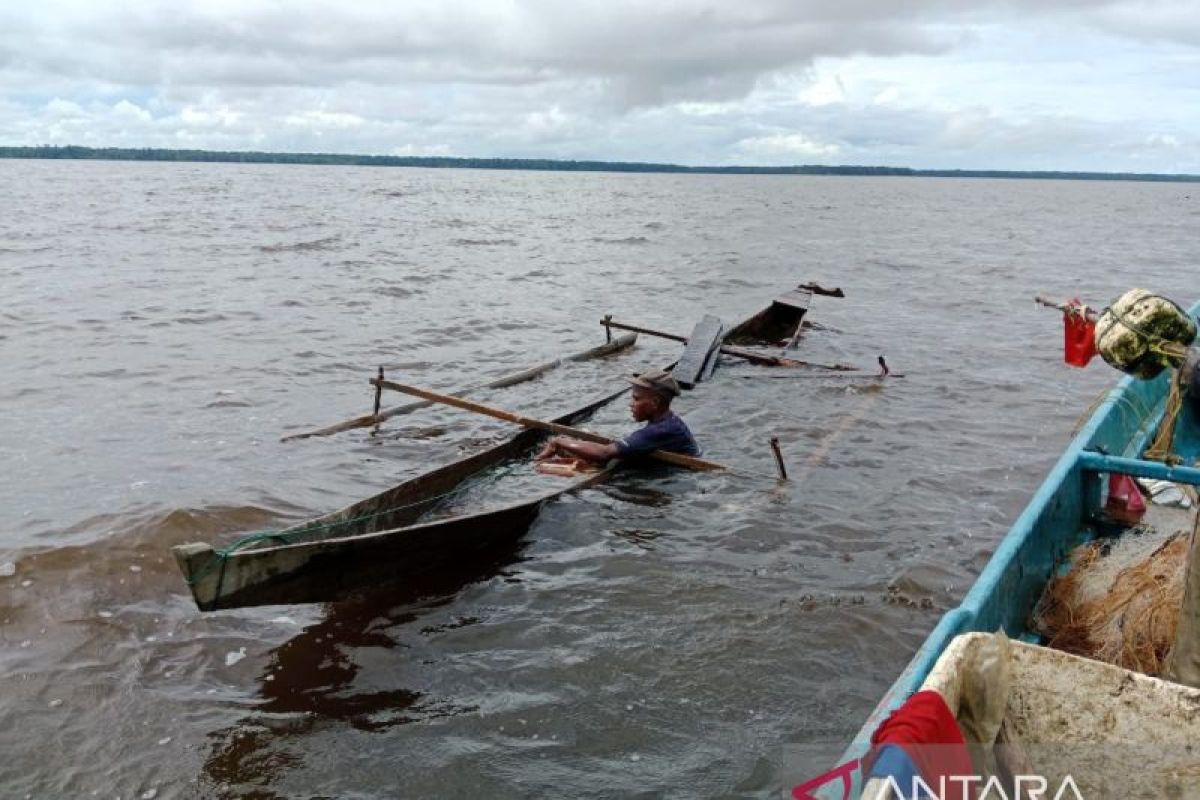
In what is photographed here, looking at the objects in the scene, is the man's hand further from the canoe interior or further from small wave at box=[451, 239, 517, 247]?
small wave at box=[451, 239, 517, 247]

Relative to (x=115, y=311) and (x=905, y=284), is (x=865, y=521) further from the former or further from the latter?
(x=905, y=284)

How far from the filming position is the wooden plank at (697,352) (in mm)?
14070

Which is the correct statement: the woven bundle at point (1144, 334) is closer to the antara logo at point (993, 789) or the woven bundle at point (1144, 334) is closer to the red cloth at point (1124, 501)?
the antara logo at point (993, 789)

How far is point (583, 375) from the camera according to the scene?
50.2 feet

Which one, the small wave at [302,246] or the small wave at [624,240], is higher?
the small wave at [624,240]

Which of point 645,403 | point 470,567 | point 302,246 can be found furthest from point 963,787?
point 302,246

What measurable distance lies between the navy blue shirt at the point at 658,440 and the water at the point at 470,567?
416mm

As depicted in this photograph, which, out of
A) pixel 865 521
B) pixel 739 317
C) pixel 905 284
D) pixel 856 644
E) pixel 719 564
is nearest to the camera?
pixel 856 644

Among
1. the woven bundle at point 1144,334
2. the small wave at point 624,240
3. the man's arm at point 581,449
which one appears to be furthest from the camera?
the small wave at point 624,240

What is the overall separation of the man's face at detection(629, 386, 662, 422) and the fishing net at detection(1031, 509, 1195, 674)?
4425mm

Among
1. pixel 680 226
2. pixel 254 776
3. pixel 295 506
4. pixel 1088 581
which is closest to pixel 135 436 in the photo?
pixel 295 506

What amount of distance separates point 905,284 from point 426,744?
1068 inches

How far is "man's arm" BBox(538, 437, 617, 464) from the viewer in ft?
A: 31.6

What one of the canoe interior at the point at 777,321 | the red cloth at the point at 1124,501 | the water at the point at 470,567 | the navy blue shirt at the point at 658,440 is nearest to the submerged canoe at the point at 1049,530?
the red cloth at the point at 1124,501
